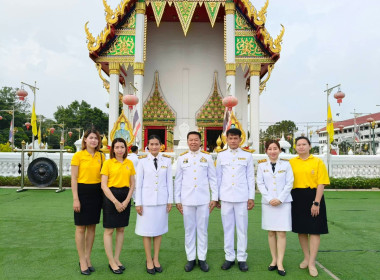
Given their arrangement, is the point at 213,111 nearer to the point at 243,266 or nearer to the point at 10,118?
the point at 243,266

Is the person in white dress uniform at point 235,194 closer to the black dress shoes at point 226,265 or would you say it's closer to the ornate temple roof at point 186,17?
the black dress shoes at point 226,265

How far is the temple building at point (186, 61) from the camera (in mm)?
12211

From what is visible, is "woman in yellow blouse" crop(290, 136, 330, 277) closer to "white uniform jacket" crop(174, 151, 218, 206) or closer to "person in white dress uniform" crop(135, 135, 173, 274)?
"white uniform jacket" crop(174, 151, 218, 206)

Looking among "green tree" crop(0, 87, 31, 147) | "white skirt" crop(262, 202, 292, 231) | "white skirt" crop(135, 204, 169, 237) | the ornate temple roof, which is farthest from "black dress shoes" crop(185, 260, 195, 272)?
"green tree" crop(0, 87, 31, 147)

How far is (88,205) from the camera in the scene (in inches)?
119

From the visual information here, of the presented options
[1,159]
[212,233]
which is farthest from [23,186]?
[212,233]

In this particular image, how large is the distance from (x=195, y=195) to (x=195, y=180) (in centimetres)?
16

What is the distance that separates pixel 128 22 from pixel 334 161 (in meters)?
9.61

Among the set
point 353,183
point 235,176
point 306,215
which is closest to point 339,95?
point 353,183

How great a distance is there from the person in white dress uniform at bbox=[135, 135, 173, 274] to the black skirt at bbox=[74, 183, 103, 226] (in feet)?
1.36

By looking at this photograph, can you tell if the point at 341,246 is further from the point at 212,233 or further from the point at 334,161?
the point at 334,161

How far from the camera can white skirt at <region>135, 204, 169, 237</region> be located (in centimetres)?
308

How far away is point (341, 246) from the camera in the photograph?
3955mm

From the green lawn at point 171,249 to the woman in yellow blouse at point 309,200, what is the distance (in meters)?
0.33
